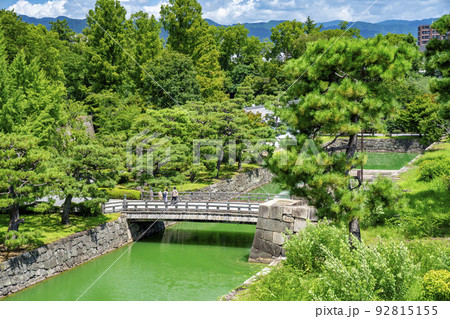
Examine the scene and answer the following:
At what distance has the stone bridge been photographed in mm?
18141

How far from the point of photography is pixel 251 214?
70.7ft

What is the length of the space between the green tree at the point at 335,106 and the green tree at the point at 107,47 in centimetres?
3391

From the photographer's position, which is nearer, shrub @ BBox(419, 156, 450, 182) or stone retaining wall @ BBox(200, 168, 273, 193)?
shrub @ BBox(419, 156, 450, 182)

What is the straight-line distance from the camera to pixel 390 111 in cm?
1284

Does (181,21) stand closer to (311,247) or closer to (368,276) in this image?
(311,247)

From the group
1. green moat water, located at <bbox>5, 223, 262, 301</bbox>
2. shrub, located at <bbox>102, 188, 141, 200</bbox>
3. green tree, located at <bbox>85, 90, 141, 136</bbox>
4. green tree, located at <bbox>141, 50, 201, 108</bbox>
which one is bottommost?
green moat water, located at <bbox>5, 223, 262, 301</bbox>

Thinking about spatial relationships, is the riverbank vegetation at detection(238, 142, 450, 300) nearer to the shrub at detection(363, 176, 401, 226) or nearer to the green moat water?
the shrub at detection(363, 176, 401, 226)

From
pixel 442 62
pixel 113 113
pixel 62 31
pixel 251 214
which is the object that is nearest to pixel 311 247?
pixel 442 62

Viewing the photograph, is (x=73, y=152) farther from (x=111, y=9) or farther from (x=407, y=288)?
(x=111, y=9)

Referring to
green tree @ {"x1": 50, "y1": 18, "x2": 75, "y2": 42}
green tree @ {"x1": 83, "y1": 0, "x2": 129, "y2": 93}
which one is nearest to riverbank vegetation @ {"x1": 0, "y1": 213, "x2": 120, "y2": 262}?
green tree @ {"x1": 83, "y1": 0, "x2": 129, "y2": 93}

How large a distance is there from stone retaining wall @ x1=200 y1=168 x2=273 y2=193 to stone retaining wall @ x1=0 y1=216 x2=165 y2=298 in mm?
9808

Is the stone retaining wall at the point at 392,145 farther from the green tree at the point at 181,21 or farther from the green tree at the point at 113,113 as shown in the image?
the green tree at the point at 113,113

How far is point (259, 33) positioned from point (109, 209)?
65497 mm

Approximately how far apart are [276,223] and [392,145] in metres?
44.3
